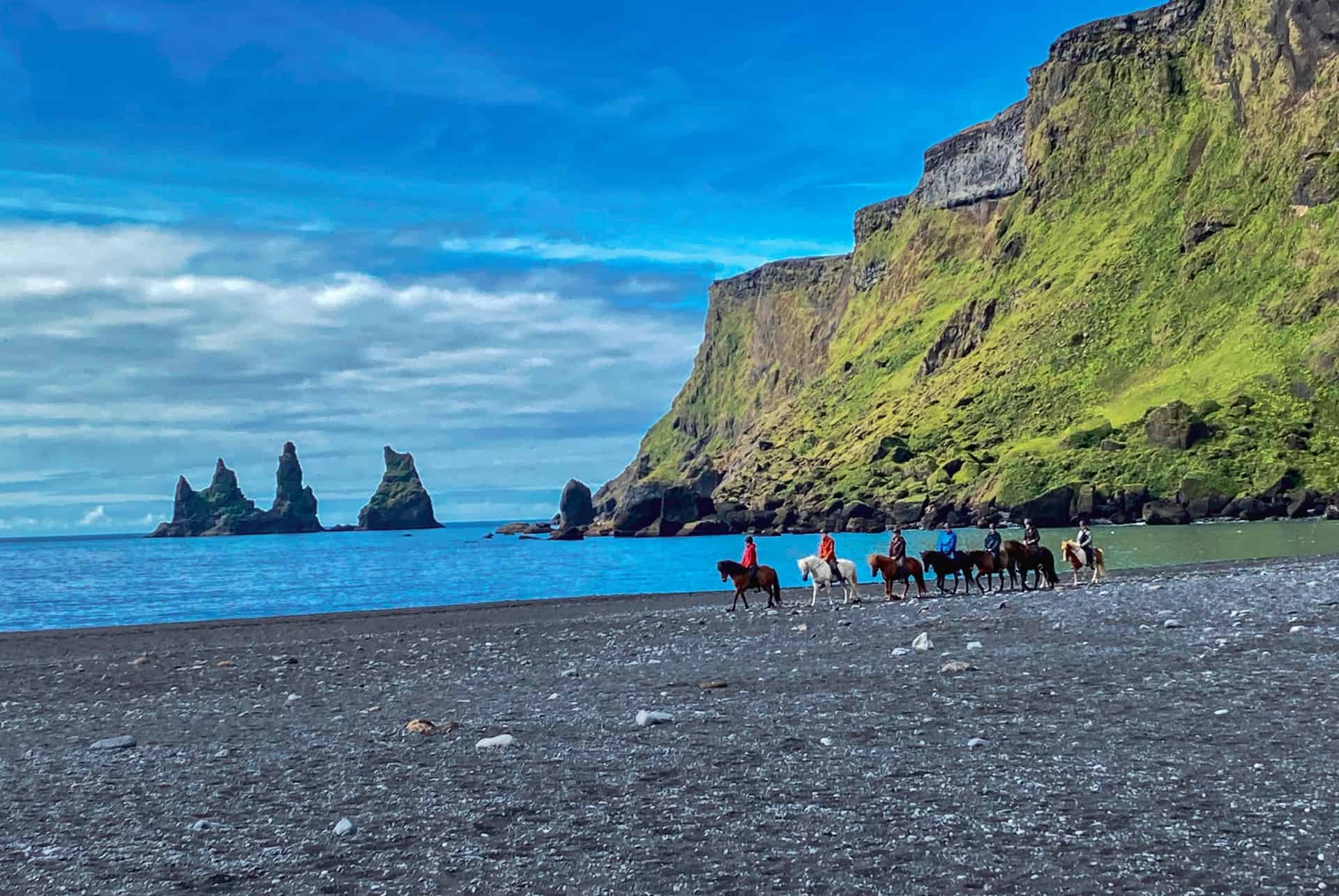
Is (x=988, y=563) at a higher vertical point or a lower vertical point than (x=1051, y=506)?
lower

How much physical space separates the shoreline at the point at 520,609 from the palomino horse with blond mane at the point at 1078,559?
448mm

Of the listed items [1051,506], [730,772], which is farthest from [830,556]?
[1051,506]

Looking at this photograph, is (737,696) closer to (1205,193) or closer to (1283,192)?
(1283,192)

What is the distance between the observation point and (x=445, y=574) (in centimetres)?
10531

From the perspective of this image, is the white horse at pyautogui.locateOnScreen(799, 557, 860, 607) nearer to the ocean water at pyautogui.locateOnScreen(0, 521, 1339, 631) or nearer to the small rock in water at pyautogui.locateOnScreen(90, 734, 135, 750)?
the ocean water at pyautogui.locateOnScreen(0, 521, 1339, 631)

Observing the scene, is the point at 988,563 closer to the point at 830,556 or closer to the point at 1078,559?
the point at 1078,559

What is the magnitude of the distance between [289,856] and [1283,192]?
194158 millimetres

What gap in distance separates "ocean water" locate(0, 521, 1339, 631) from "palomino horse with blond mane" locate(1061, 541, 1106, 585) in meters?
8.91

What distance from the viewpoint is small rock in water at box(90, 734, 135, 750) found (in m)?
16.5

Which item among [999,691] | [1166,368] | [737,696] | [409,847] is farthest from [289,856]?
[1166,368]

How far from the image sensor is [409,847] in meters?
10.2

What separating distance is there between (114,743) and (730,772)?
9.23 metres

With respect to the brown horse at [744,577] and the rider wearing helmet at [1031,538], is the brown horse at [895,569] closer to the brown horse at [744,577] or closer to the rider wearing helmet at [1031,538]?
the brown horse at [744,577]

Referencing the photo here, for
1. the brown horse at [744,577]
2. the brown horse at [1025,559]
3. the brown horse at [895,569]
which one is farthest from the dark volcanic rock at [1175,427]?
the brown horse at [744,577]
